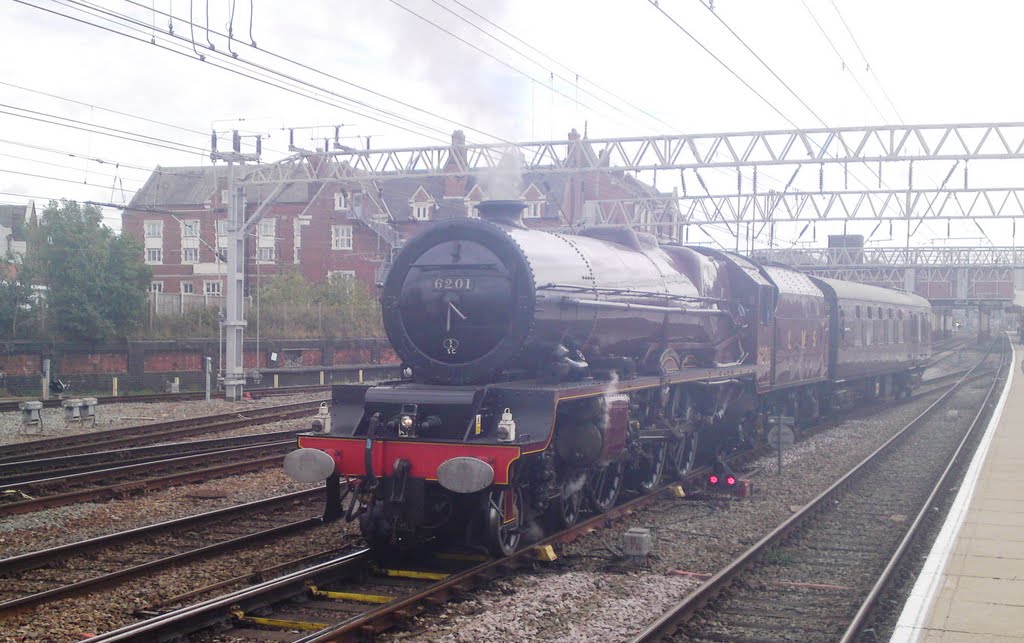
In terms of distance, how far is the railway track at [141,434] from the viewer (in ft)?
53.6

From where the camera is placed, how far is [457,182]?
4553 cm

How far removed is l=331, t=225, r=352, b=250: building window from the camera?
48219mm

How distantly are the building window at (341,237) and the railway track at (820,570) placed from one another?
118ft

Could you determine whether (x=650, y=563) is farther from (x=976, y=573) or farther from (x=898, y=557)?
(x=976, y=573)

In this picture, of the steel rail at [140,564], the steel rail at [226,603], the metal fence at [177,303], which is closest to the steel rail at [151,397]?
the metal fence at [177,303]

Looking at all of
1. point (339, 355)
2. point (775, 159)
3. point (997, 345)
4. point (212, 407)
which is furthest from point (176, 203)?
point (997, 345)

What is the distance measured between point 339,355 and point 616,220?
12.5 m

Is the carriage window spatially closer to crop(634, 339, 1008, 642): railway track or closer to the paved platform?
crop(634, 339, 1008, 642): railway track

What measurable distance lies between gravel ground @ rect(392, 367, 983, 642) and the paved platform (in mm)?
1904

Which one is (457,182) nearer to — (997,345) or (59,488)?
(59,488)

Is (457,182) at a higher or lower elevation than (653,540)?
Answer: higher

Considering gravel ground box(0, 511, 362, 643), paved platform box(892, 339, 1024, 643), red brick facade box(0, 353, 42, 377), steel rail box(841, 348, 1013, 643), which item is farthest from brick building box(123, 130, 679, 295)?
gravel ground box(0, 511, 362, 643)

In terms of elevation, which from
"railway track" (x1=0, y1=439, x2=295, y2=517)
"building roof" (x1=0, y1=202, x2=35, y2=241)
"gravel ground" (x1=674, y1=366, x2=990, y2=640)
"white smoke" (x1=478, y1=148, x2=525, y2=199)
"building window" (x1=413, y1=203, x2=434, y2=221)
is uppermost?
"building roof" (x1=0, y1=202, x2=35, y2=241)

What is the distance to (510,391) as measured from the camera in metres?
8.92
